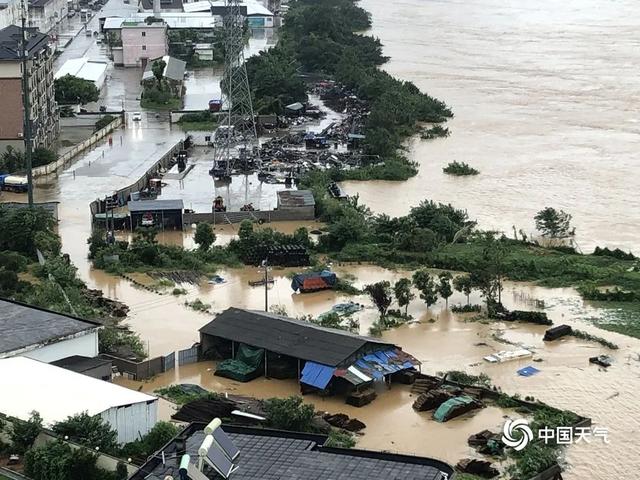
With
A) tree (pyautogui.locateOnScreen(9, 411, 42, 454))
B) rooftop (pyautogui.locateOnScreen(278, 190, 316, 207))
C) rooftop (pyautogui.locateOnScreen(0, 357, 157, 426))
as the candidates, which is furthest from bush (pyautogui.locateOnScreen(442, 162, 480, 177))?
tree (pyautogui.locateOnScreen(9, 411, 42, 454))

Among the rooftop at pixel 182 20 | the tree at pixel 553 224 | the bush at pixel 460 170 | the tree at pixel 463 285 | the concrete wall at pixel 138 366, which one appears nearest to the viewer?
the concrete wall at pixel 138 366

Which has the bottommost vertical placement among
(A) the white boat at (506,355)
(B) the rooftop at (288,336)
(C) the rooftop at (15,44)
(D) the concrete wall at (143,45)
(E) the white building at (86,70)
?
(A) the white boat at (506,355)

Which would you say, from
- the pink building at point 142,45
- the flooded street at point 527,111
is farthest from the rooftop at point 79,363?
the pink building at point 142,45

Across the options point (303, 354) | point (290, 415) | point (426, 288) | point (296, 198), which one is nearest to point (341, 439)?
point (290, 415)

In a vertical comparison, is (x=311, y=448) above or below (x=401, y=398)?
above

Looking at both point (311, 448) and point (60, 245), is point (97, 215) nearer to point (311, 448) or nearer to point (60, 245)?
point (60, 245)

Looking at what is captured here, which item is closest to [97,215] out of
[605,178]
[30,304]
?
[30,304]

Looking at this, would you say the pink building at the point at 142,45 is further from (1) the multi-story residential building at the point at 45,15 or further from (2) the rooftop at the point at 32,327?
(2) the rooftop at the point at 32,327
